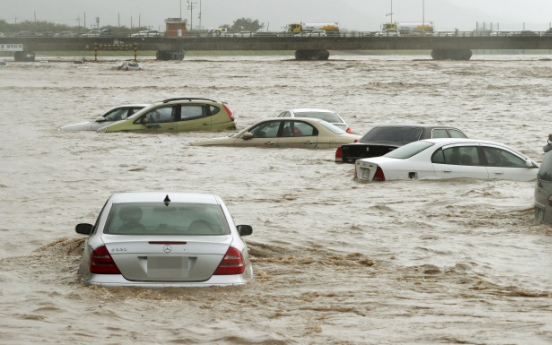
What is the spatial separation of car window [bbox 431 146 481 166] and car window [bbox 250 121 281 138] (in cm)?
802

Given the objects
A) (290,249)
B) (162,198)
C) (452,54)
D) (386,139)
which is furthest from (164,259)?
(452,54)

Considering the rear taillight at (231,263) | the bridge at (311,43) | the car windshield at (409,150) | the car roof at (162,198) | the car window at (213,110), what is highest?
the bridge at (311,43)

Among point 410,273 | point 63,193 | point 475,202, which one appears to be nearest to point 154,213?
point 410,273

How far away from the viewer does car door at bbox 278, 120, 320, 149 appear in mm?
26297

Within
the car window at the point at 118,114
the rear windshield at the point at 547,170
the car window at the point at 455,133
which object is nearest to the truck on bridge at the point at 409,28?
the car window at the point at 118,114

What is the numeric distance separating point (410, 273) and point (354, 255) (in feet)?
5.08

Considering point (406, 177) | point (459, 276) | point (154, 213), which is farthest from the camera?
point (406, 177)

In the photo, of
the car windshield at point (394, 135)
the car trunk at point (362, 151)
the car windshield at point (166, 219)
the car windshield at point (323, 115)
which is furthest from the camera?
the car windshield at point (323, 115)

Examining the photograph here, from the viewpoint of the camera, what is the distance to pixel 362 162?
65.5 ft

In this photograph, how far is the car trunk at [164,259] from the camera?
8852mm

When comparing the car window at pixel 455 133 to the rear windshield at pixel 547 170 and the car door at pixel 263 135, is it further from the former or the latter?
the rear windshield at pixel 547 170

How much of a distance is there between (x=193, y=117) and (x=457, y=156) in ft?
45.1

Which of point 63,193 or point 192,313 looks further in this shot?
point 63,193

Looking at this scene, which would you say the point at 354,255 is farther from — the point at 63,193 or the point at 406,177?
the point at 63,193
